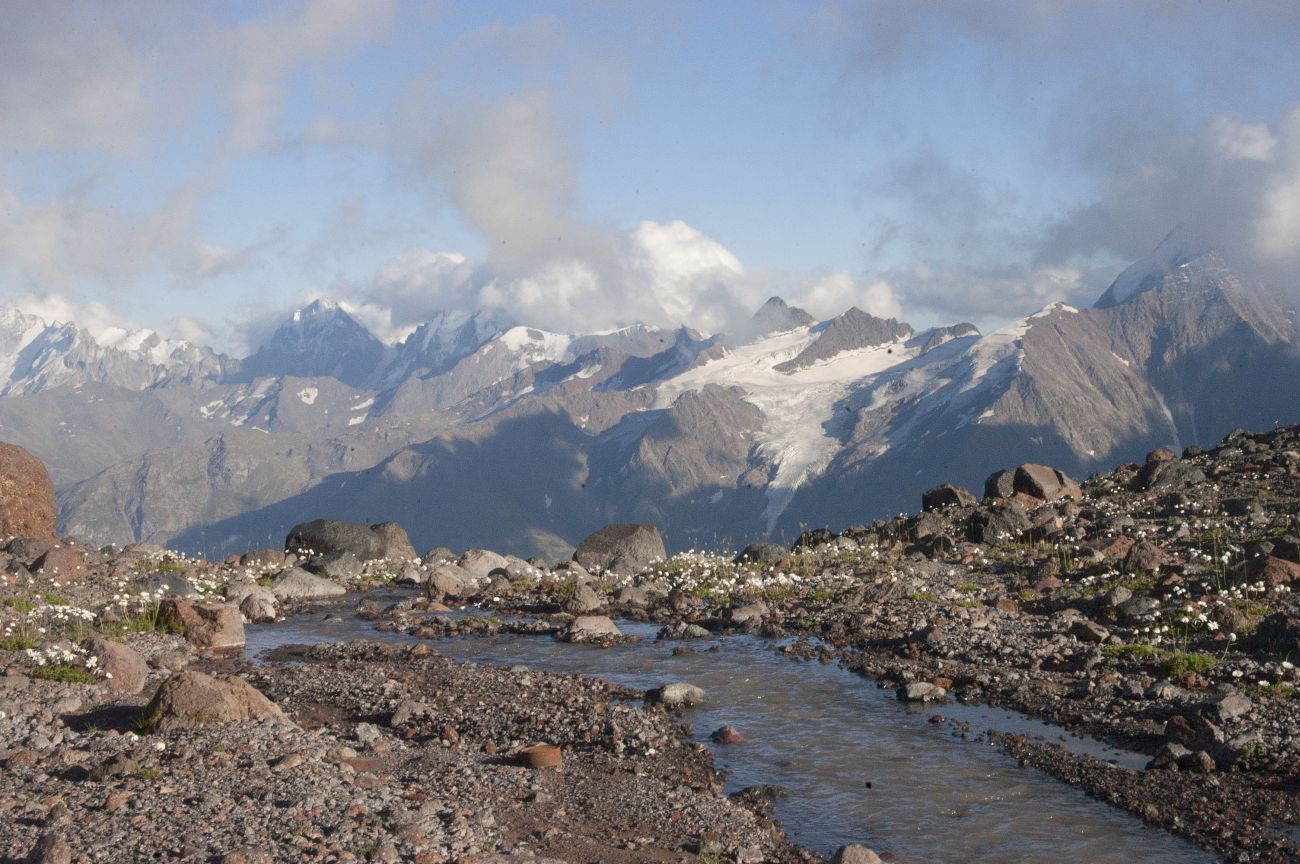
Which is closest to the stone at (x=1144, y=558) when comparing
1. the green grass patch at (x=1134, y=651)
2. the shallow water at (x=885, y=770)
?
the green grass patch at (x=1134, y=651)

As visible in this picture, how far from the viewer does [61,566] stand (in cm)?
3747

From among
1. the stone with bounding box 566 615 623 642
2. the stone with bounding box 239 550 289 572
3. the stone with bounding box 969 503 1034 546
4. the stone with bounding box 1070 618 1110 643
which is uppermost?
the stone with bounding box 969 503 1034 546

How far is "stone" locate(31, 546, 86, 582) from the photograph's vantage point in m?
36.9

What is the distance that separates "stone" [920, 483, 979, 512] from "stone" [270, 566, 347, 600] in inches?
1132

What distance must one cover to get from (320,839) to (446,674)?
12.4 metres

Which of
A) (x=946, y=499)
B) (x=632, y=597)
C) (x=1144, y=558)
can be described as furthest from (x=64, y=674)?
(x=946, y=499)

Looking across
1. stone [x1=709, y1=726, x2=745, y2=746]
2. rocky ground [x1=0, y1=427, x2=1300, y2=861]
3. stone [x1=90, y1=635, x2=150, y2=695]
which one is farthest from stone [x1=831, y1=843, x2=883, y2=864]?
stone [x1=90, y1=635, x2=150, y2=695]

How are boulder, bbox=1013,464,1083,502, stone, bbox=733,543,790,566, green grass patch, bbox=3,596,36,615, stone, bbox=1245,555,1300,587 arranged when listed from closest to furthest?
stone, bbox=1245,555,1300,587
green grass patch, bbox=3,596,36,615
stone, bbox=733,543,790,566
boulder, bbox=1013,464,1083,502

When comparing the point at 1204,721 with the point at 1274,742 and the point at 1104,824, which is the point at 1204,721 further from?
the point at 1104,824

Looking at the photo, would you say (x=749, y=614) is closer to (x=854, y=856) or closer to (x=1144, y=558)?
(x=1144, y=558)

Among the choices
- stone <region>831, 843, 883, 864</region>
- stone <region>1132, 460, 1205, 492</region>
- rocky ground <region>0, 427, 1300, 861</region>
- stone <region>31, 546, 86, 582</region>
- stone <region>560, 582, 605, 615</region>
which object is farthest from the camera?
stone <region>1132, 460, 1205, 492</region>

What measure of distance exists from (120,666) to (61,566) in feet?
59.5

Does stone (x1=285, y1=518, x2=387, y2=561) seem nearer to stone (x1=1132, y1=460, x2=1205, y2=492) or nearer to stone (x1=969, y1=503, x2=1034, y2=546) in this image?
stone (x1=969, y1=503, x2=1034, y2=546)

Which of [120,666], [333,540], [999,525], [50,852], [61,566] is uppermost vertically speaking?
[999,525]
